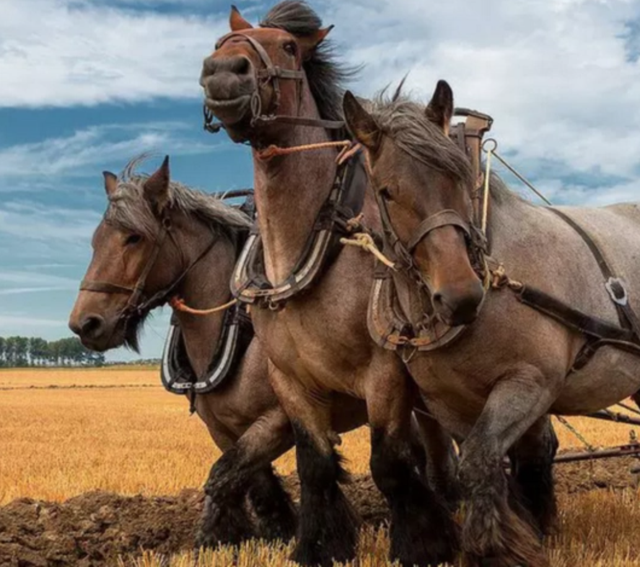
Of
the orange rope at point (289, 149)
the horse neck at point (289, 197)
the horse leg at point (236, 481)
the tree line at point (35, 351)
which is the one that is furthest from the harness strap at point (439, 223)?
the tree line at point (35, 351)

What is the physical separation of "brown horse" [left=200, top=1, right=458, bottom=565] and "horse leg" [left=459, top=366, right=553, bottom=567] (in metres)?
0.69

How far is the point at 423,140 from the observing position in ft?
11.5

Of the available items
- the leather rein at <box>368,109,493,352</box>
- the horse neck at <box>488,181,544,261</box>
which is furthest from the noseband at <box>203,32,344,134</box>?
the horse neck at <box>488,181,544,261</box>

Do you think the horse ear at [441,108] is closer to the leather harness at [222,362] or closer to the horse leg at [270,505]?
the leather harness at [222,362]

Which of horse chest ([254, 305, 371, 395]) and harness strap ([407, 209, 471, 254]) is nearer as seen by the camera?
harness strap ([407, 209, 471, 254])

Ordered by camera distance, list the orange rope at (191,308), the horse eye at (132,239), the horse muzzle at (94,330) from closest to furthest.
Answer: the horse muzzle at (94,330) < the horse eye at (132,239) < the orange rope at (191,308)

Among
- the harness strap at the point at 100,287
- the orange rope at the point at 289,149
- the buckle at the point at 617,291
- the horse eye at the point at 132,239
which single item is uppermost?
the orange rope at the point at 289,149

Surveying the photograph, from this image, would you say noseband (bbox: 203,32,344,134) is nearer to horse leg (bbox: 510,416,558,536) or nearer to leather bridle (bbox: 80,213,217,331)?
leather bridle (bbox: 80,213,217,331)

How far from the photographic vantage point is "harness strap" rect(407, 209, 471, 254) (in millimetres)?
3371

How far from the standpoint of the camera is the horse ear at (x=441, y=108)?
3.62 m

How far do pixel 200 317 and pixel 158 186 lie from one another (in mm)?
884

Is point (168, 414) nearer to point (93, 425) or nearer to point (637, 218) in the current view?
point (93, 425)

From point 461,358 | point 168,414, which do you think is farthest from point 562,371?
point 168,414

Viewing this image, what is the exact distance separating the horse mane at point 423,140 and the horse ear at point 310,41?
1.18 m
